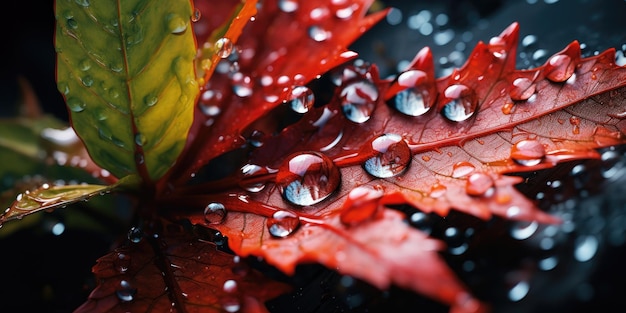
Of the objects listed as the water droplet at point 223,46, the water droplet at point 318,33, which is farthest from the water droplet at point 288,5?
the water droplet at point 223,46

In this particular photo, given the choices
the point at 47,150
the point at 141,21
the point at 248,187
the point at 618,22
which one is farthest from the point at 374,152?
the point at 47,150

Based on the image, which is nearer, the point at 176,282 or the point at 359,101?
the point at 176,282

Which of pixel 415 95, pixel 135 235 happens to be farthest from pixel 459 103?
pixel 135 235

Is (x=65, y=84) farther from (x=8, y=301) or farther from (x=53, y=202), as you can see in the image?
(x=8, y=301)

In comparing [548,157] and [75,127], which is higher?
[75,127]

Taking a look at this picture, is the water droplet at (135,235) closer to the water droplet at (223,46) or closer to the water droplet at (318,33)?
the water droplet at (223,46)

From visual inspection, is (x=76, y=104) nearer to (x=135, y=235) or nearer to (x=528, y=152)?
(x=135, y=235)
